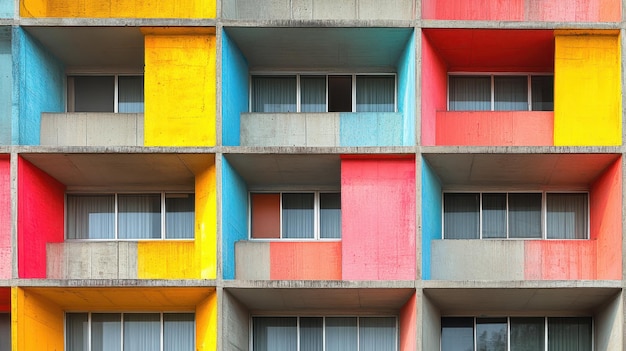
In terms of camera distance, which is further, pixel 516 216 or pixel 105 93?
pixel 105 93

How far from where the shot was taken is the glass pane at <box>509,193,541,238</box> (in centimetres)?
2358

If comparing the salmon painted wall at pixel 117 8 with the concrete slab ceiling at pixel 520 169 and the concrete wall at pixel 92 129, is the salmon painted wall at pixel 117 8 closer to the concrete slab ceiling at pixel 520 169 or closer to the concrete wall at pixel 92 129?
the concrete wall at pixel 92 129

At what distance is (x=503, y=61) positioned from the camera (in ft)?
77.6

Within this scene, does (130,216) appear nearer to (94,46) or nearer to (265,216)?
(265,216)

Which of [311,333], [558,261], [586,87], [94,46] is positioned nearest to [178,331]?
[311,333]

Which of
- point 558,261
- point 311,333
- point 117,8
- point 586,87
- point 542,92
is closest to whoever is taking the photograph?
point 586,87

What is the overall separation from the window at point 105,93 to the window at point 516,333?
9025 mm

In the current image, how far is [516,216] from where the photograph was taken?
2367 cm

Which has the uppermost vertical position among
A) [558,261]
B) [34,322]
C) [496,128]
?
[496,128]

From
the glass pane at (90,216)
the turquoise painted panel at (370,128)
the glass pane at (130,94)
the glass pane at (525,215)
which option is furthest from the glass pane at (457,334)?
the glass pane at (130,94)

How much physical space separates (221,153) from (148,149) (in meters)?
1.56

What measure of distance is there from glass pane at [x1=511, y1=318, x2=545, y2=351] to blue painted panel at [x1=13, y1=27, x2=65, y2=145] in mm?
11759

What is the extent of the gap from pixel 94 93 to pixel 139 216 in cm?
316

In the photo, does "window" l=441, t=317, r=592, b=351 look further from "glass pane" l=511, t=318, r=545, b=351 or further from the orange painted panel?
the orange painted panel
